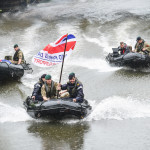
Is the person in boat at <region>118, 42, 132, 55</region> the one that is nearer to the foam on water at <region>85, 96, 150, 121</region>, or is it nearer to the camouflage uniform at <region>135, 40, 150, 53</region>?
the camouflage uniform at <region>135, 40, 150, 53</region>

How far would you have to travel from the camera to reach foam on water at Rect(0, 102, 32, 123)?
11955 millimetres

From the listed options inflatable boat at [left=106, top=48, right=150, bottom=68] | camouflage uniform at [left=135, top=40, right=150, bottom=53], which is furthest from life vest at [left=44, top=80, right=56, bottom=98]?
camouflage uniform at [left=135, top=40, right=150, bottom=53]

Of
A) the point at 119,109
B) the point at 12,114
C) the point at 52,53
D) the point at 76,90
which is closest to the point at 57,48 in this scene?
the point at 52,53

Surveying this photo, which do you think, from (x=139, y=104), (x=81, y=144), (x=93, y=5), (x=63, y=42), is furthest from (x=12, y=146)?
(x=93, y=5)

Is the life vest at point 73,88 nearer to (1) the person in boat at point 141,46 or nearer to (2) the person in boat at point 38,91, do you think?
(2) the person in boat at point 38,91

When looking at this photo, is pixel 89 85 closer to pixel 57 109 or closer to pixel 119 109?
pixel 119 109

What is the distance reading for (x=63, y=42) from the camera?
1259 cm

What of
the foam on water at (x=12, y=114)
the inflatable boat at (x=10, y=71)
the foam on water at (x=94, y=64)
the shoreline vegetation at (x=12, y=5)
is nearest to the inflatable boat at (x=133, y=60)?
the foam on water at (x=94, y=64)

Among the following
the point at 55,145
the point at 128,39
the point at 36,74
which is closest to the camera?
the point at 55,145

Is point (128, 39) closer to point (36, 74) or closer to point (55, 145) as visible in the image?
point (36, 74)

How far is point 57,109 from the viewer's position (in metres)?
10.9

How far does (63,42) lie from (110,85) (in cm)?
371

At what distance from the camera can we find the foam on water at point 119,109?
38.8ft

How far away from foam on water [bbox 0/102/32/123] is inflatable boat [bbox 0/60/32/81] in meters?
2.45
